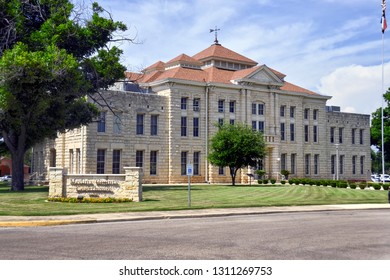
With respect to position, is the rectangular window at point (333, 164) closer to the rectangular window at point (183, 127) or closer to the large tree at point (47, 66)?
the rectangular window at point (183, 127)

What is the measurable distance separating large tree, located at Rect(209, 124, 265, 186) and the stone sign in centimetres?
2074

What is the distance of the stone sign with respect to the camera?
25.4 m

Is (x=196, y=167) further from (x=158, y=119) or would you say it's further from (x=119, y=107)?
(x=119, y=107)

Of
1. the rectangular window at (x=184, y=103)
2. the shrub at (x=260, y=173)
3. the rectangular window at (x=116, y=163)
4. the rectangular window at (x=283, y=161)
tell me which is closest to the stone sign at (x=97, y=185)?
the rectangular window at (x=116, y=163)

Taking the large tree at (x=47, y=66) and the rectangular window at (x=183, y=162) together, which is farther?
the rectangular window at (x=183, y=162)

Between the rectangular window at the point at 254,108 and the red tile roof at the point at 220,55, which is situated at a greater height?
the red tile roof at the point at 220,55

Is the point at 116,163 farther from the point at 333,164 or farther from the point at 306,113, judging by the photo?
the point at 333,164

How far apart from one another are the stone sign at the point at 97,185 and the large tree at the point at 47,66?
19.4ft

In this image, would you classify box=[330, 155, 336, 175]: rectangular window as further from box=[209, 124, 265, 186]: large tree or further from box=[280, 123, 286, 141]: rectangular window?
box=[209, 124, 265, 186]: large tree

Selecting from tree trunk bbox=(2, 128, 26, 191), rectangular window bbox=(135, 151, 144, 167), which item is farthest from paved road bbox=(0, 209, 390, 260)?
rectangular window bbox=(135, 151, 144, 167)

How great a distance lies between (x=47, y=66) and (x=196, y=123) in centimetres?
2710

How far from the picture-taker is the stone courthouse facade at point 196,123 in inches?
1940
